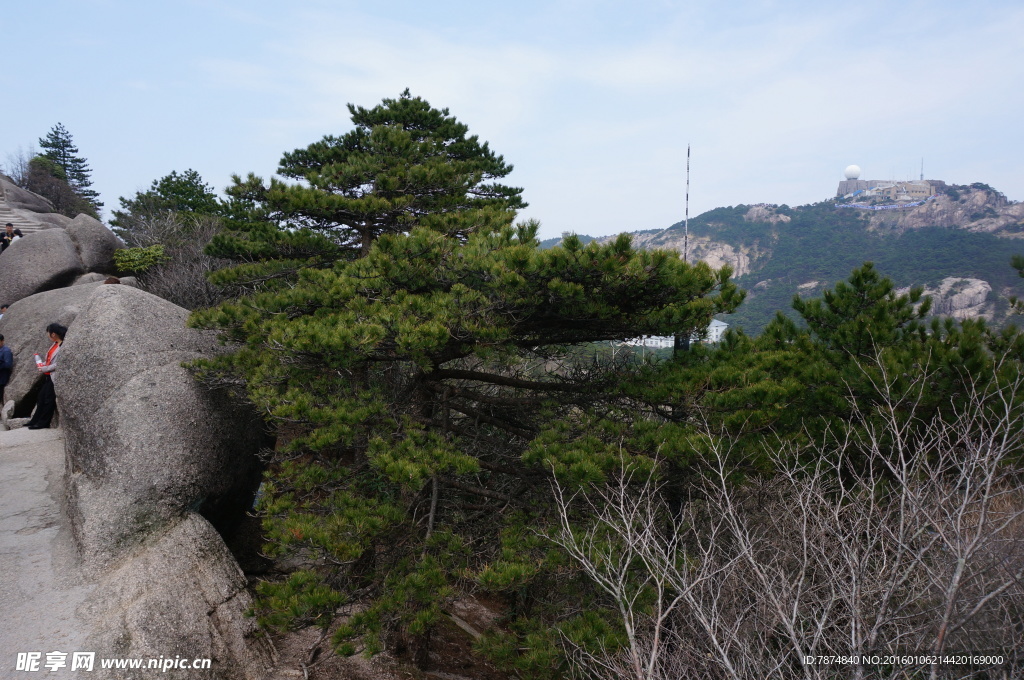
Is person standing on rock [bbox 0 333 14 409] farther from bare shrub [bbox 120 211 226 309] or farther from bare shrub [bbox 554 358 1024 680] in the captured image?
bare shrub [bbox 554 358 1024 680]

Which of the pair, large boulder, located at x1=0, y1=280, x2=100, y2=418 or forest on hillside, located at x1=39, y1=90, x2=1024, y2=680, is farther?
large boulder, located at x1=0, y1=280, x2=100, y2=418

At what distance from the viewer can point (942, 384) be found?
6.24 metres

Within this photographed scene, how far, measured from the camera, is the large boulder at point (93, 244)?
18766 millimetres

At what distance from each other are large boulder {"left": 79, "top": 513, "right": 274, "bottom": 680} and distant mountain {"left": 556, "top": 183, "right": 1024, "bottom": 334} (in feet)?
105

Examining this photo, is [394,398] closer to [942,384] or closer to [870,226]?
[942,384]

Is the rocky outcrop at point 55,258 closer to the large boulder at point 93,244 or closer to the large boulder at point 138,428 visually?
the large boulder at point 93,244

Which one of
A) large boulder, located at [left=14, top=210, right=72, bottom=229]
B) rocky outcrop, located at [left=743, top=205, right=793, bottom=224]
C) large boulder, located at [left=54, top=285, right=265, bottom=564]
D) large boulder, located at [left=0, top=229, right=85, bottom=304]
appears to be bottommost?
large boulder, located at [left=54, top=285, right=265, bottom=564]

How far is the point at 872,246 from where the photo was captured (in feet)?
191

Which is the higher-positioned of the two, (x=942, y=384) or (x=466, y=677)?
(x=942, y=384)

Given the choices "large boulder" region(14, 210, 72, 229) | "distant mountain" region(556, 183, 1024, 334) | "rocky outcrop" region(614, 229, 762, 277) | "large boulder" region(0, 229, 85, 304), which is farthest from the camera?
"rocky outcrop" region(614, 229, 762, 277)

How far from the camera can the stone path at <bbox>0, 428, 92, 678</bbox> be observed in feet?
17.0

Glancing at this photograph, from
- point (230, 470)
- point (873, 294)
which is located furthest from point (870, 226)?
point (230, 470)

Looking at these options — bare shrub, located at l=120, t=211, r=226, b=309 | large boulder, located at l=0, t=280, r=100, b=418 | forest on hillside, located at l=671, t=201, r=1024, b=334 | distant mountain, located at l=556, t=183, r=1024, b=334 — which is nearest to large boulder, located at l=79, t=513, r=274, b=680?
large boulder, located at l=0, t=280, r=100, b=418

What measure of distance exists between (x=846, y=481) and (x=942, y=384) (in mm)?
1606
